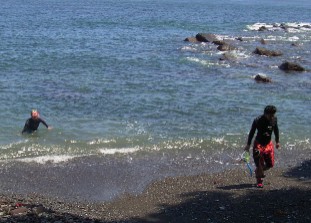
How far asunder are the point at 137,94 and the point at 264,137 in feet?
42.7

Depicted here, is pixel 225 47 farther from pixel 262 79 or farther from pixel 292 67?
pixel 262 79

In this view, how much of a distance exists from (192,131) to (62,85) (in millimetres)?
9787

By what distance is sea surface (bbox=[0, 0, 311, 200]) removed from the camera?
17703 millimetres

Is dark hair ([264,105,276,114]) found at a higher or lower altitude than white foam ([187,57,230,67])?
higher

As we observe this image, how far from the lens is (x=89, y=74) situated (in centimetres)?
2914

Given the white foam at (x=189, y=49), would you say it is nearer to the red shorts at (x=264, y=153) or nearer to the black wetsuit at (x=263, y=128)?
the red shorts at (x=264, y=153)

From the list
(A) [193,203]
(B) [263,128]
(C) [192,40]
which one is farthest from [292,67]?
(A) [193,203]

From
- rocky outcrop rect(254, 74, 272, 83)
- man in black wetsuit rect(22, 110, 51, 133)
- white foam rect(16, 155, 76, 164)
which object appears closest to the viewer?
white foam rect(16, 155, 76, 164)

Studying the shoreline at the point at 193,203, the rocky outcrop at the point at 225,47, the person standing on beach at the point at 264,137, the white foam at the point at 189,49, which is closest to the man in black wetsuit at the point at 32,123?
the shoreline at the point at 193,203

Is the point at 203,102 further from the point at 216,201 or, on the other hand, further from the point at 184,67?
the point at 216,201

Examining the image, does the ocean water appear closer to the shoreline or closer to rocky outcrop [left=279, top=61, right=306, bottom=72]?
rocky outcrop [left=279, top=61, right=306, bottom=72]

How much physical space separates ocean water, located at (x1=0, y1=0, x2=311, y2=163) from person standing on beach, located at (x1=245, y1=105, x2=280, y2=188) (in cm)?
447

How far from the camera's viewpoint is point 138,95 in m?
24.5

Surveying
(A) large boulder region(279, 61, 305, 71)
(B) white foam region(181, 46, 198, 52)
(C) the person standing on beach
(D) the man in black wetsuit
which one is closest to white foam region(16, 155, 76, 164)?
(D) the man in black wetsuit
